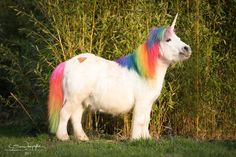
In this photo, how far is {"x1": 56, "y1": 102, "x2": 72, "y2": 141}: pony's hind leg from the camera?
26.0 ft

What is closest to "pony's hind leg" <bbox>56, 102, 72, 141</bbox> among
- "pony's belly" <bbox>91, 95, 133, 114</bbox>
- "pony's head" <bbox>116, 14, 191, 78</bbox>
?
"pony's belly" <bbox>91, 95, 133, 114</bbox>

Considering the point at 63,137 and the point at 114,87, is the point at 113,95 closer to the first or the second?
the point at 114,87

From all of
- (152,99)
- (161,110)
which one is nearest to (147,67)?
(152,99)

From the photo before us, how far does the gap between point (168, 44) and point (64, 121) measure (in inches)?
72.3

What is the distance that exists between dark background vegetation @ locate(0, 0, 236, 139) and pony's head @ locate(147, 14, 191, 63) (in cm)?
73

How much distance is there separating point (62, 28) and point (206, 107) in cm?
261

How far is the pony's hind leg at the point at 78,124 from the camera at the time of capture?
8141mm

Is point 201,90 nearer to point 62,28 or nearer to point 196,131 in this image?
point 196,131

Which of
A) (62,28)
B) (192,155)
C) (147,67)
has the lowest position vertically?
(192,155)

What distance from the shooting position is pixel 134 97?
7.94 meters

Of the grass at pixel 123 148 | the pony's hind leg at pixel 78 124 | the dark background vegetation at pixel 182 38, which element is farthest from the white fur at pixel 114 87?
the dark background vegetation at pixel 182 38
